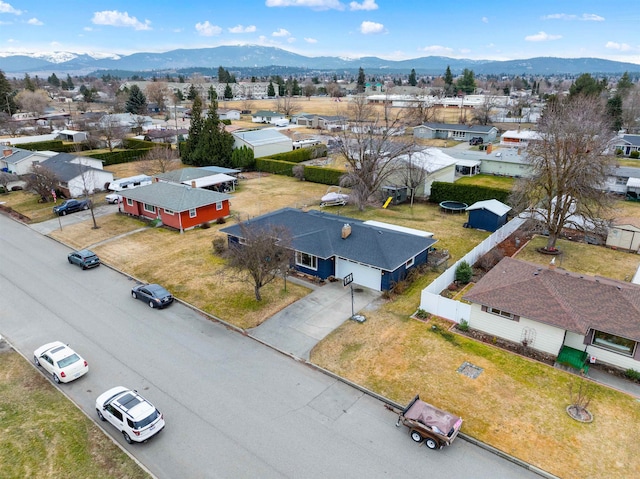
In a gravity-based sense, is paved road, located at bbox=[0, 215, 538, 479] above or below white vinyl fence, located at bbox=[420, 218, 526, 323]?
below

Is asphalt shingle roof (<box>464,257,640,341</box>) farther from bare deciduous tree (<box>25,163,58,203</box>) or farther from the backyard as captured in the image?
bare deciduous tree (<box>25,163,58,203</box>)

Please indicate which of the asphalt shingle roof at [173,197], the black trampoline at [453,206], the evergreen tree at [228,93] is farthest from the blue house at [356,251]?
the evergreen tree at [228,93]

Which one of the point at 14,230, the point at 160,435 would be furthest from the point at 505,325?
the point at 14,230

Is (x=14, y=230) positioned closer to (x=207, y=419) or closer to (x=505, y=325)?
(x=207, y=419)

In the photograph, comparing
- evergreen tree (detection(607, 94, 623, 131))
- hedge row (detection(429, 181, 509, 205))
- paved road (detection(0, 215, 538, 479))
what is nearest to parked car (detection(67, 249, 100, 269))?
paved road (detection(0, 215, 538, 479))

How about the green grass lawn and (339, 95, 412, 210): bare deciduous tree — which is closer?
the green grass lawn
